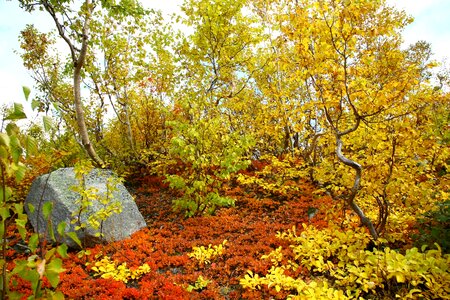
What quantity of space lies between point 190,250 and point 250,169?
7491 mm

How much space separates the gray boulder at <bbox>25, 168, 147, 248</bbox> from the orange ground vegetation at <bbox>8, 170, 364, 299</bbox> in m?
0.37

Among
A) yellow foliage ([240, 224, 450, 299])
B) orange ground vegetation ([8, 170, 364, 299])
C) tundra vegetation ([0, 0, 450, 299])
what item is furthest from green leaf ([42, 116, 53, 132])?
orange ground vegetation ([8, 170, 364, 299])

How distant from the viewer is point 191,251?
7.60m

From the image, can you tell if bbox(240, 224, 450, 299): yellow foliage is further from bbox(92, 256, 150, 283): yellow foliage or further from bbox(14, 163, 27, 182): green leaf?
bbox(14, 163, 27, 182): green leaf

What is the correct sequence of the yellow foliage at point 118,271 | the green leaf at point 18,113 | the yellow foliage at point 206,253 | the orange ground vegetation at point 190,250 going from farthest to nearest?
the yellow foliage at point 206,253, the yellow foliage at point 118,271, the orange ground vegetation at point 190,250, the green leaf at point 18,113

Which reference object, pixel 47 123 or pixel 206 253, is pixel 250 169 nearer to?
pixel 206 253

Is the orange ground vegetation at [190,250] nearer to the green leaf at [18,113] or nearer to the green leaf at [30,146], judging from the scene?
the green leaf at [30,146]

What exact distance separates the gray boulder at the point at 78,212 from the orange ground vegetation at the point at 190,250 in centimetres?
37

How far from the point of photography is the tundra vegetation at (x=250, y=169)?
499 cm

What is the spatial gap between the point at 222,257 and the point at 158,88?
935 centimetres

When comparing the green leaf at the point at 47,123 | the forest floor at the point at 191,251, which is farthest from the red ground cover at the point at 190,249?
A: the green leaf at the point at 47,123

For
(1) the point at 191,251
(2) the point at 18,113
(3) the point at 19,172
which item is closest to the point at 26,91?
(2) the point at 18,113

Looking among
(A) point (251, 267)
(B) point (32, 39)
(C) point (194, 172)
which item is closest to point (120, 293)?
(A) point (251, 267)

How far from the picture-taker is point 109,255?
24.0 feet
